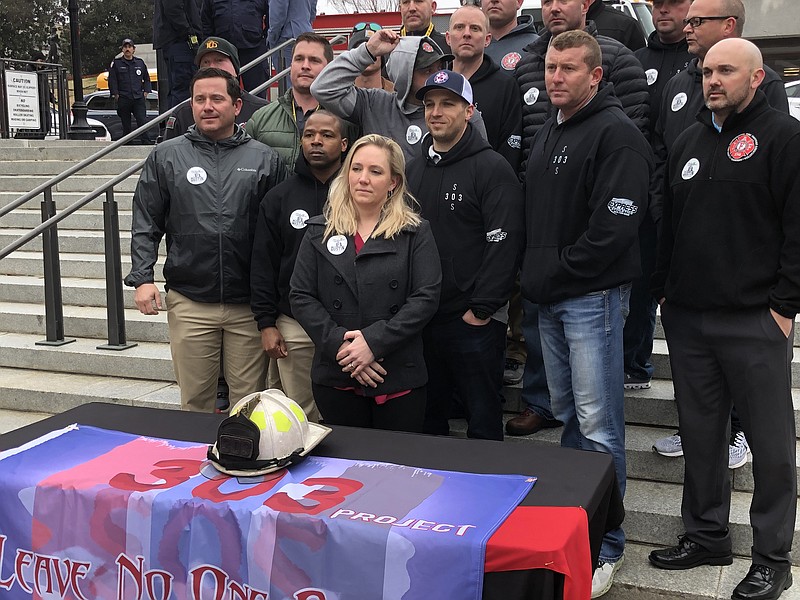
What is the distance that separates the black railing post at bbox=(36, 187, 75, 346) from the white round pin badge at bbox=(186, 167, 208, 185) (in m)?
2.36

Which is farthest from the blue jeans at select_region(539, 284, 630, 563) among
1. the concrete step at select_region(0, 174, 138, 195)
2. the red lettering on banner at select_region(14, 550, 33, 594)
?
the concrete step at select_region(0, 174, 138, 195)

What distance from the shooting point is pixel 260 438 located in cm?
278

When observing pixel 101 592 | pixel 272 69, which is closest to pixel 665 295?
pixel 101 592

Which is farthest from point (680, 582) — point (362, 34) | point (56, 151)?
point (56, 151)

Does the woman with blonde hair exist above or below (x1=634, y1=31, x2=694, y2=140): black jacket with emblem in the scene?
below

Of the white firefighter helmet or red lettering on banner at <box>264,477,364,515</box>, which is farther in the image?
the white firefighter helmet

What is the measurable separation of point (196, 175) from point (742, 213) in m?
2.52

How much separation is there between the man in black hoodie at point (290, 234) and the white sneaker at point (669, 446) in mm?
1690

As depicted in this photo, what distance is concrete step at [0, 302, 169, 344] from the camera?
651 centimetres

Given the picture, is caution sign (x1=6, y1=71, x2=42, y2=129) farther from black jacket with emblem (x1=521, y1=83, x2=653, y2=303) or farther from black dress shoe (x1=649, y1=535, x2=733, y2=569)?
black dress shoe (x1=649, y1=535, x2=733, y2=569)

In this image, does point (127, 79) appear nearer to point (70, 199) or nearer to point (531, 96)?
point (70, 199)

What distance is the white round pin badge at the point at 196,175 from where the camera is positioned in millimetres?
4395

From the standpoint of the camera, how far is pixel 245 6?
867 centimetres

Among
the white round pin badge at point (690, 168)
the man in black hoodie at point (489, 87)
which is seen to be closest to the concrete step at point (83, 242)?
the man in black hoodie at point (489, 87)
